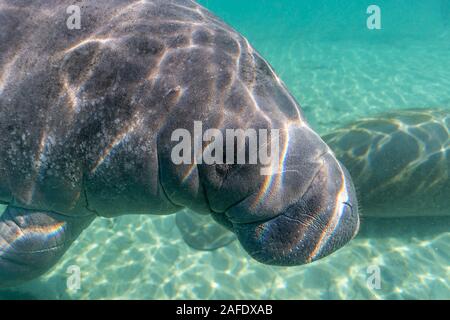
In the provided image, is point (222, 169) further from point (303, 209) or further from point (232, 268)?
point (232, 268)

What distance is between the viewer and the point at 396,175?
6.31m

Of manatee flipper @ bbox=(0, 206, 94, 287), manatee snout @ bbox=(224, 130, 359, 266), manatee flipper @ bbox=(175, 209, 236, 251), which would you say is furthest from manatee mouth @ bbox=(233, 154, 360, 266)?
manatee flipper @ bbox=(175, 209, 236, 251)

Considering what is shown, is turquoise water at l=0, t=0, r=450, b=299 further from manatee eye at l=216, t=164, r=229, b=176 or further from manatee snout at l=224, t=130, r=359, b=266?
manatee eye at l=216, t=164, r=229, b=176

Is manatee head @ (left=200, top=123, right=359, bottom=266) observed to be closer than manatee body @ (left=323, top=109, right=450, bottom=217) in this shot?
Yes

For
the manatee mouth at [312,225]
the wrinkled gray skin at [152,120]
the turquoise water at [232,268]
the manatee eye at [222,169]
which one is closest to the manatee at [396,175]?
the turquoise water at [232,268]

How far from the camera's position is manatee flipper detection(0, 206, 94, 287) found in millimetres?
3684

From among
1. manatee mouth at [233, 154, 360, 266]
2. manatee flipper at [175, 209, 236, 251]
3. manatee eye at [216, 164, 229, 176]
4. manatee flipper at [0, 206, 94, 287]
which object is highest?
manatee eye at [216, 164, 229, 176]

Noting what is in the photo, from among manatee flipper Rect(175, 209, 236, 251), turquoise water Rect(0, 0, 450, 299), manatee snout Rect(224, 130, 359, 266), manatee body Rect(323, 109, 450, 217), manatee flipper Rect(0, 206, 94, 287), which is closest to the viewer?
manatee snout Rect(224, 130, 359, 266)

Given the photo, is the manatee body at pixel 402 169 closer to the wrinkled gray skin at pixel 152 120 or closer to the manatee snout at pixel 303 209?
the manatee snout at pixel 303 209

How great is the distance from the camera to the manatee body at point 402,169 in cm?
629

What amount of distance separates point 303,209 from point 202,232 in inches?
163

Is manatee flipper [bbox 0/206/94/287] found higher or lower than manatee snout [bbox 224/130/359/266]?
lower

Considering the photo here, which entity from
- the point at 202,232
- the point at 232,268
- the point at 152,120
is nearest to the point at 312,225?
the point at 152,120

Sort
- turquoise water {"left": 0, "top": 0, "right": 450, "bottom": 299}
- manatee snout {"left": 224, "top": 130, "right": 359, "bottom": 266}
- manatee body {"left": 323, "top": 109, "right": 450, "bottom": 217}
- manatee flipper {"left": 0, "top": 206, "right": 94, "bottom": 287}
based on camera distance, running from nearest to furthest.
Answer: manatee snout {"left": 224, "top": 130, "right": 359, "bottom": 266} → manatee flipper {"left": 0, "top": 206, "right": 94, "bottom": 287} → turquoise water {"left": 0, "top": 0, "right": 450, "bottom": 299} → manatee body {"left": 323, "top": 109, "right": 450, "bottom": 217}
